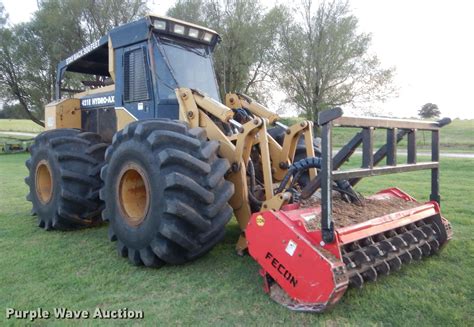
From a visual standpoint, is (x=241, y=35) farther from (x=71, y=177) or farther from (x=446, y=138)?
(x=71, y=177)

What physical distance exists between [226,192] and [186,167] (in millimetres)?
429

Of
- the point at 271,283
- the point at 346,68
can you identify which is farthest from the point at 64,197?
the point at 346,68

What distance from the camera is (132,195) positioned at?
4426mm

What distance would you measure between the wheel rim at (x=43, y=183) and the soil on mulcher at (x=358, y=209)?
3.93 metres

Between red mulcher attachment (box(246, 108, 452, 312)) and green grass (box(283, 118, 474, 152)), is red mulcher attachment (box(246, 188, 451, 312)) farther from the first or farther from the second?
green grass (box(283, 118, 474, 152))

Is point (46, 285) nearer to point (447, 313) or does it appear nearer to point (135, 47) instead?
point (135, 47)

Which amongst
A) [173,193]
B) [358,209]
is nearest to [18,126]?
[173,193]

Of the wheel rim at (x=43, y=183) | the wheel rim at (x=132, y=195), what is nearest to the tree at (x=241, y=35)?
the wheel rim at (x=43, y=183)

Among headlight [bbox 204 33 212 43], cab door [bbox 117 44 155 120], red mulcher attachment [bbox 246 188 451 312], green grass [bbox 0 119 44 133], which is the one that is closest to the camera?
red mulcher attachment [bbox 246 188 451 312]

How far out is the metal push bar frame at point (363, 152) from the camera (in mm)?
3047

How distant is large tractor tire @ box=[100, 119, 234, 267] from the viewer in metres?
3.65

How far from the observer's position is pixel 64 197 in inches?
210

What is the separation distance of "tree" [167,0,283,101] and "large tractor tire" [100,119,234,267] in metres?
19.8

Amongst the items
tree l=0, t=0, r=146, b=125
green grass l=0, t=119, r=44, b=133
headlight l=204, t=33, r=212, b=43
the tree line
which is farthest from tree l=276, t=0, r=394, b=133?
green grass l=0, t=119, r=44, b=133
